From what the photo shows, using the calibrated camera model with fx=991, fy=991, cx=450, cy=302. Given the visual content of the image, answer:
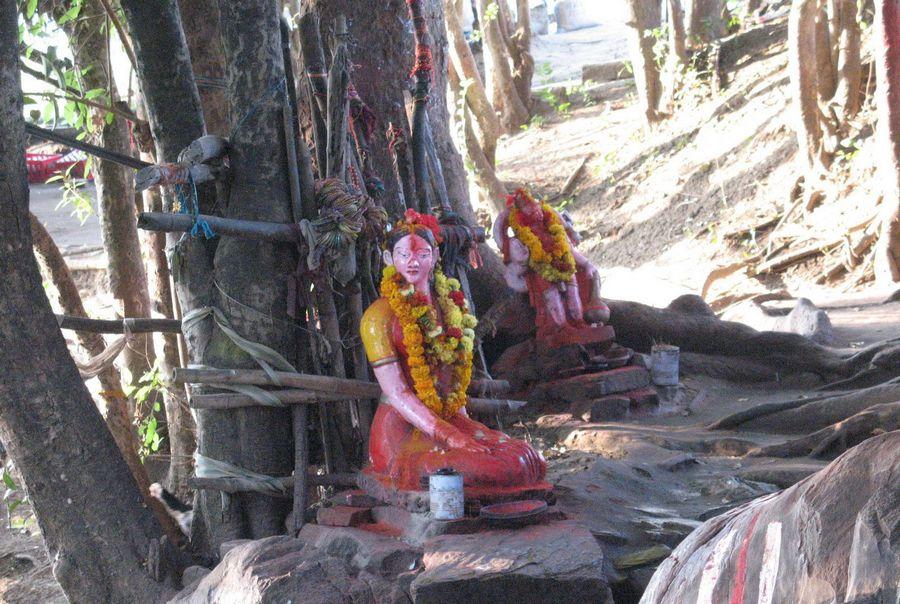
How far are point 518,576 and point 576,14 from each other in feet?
103

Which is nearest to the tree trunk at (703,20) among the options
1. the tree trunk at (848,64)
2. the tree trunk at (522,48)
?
the tree trunk at (522,48)

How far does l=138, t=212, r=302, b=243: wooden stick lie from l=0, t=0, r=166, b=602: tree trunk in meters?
0.62

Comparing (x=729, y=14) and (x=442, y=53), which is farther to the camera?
(x=729, y=14)

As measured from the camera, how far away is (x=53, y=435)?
14.4 feet

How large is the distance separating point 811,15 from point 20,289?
10118 millimetres

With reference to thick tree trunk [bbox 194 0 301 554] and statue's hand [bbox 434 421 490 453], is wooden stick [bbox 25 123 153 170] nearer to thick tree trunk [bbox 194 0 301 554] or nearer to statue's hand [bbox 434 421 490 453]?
thick tree trunk [bbox 194 0 301 554]

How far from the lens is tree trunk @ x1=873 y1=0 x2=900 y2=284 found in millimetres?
9562

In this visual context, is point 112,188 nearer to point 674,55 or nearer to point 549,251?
point 549,251

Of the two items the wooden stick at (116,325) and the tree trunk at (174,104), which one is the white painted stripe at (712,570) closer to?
the tree trunk at (174,104)

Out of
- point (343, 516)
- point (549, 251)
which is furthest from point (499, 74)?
point (343, 516)

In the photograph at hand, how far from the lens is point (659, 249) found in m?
14.2

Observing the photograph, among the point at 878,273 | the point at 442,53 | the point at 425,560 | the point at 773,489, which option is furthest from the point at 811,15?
the point at 425,560

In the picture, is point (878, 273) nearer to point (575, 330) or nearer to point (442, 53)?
point (575, 330)

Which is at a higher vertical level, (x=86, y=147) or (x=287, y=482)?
(x=86, y=147)
